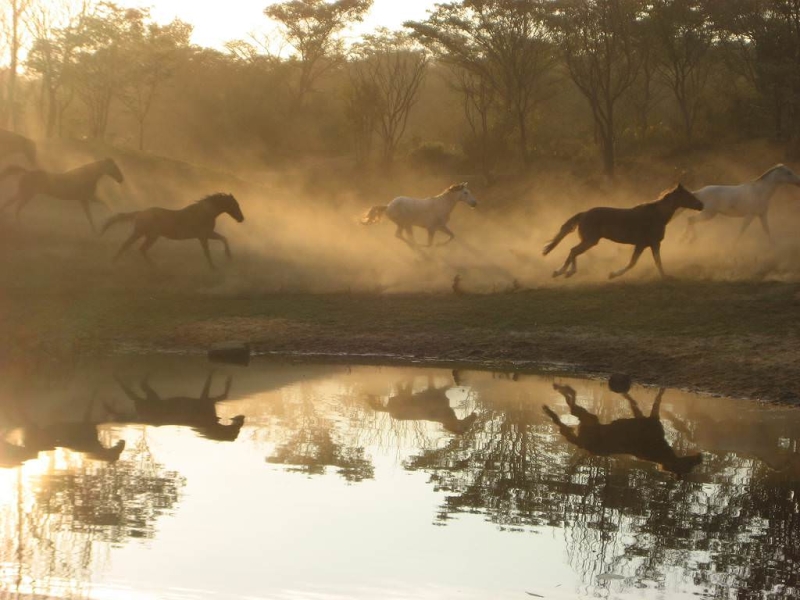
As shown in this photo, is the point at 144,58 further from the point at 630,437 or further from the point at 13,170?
the point at 630,437

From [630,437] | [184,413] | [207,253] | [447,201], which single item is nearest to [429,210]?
[447,201]

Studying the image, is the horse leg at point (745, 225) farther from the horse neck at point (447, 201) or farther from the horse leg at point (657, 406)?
the horse leg at point (657, 406)

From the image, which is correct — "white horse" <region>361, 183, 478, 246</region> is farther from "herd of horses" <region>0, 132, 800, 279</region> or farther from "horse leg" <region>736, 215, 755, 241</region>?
"horse leg" <region>736, 215, 755, 241</region>

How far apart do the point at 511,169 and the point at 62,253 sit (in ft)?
79.8

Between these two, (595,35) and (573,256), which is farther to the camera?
(595,35)

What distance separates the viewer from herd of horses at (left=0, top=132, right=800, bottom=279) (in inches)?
850

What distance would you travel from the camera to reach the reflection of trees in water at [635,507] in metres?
7.73

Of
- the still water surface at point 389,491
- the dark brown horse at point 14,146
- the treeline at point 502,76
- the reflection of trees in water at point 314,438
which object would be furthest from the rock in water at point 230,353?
the treeline at point 502,76

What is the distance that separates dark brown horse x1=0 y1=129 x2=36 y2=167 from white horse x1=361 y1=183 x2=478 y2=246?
10.0 m

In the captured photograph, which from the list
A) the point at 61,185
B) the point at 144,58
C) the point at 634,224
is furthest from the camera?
the point at 144,58

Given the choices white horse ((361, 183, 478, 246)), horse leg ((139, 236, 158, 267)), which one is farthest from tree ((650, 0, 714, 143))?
horse leg ((139, 236, 158, 267))

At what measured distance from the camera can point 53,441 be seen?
1125 centimetres

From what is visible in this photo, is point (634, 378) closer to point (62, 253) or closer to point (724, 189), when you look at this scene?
point (724, 189)

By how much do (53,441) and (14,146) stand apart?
2169 centimetres
